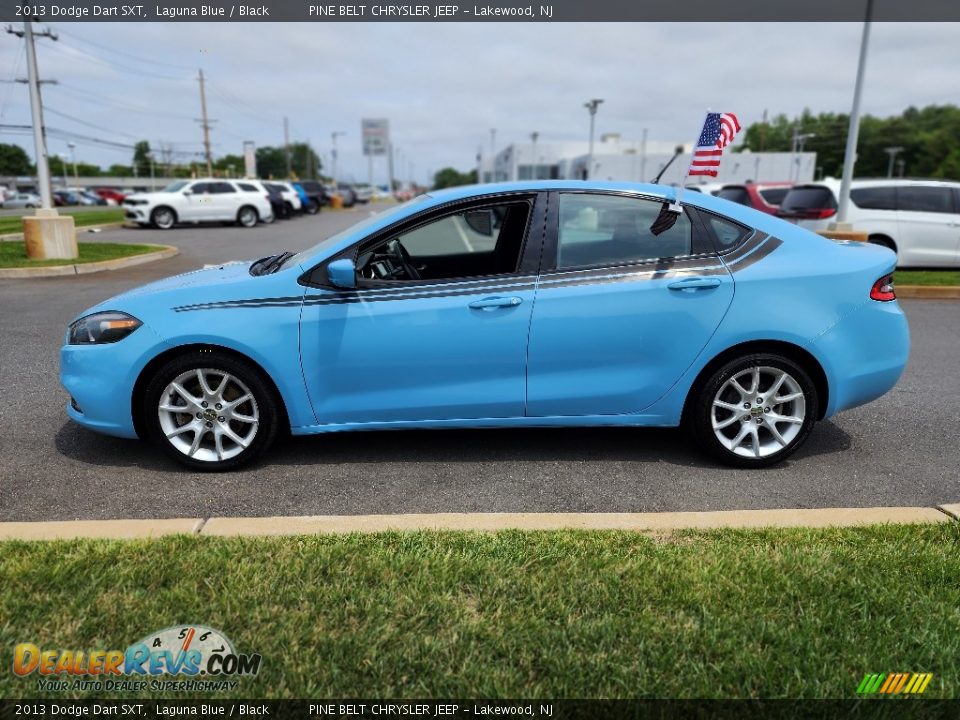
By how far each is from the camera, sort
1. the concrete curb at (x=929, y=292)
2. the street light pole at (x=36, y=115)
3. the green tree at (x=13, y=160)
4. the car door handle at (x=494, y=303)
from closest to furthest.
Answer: the car door handle at (x=494, y=303) < the concrete curb at (x=929, y=292) < the street light pole at (x=36, y=115) < the green tree at (x=13, y=160)

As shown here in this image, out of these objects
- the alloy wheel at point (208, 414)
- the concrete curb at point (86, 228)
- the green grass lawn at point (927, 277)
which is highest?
the alloy wheel at point (208, 414)

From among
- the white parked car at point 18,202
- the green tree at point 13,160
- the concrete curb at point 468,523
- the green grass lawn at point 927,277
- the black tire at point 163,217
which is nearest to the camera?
the concrete curb at point 468,523

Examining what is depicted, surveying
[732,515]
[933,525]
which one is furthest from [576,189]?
[933,525]

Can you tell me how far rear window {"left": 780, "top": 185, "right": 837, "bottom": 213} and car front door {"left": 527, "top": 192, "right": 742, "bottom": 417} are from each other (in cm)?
1027

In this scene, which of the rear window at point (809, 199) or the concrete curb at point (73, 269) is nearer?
the concrete curb at point (73, 269)

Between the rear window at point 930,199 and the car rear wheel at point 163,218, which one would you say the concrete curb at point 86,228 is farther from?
the rear window at point 930,199

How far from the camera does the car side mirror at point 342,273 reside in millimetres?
3777

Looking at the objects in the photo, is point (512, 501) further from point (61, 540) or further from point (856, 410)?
point (856, 410)

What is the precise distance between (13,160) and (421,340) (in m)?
137

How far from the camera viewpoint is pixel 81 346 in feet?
13.1

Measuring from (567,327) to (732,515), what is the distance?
4.20ft

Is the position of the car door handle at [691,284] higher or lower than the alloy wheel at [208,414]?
higher

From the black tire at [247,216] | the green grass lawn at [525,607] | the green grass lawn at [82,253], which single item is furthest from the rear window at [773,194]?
the black tire at [247,216]

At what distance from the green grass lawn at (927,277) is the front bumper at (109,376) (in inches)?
425
